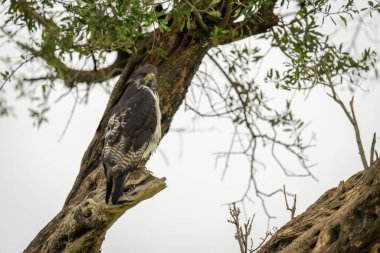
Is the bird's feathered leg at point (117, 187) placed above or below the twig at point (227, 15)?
below

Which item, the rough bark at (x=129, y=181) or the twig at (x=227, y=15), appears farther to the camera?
the twig at (x=227, y=15)

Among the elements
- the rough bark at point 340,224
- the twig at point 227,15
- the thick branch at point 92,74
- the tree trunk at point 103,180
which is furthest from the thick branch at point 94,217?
the thick branch at point 92,74

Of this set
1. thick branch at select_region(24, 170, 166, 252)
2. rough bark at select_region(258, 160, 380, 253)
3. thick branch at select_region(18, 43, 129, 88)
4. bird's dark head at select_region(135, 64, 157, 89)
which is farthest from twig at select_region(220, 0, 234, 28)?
rough bark at select_region(258, 160, 380, 253)

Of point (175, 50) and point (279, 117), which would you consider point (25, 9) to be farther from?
point (279, 117)

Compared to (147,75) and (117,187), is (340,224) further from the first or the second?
(147,75)

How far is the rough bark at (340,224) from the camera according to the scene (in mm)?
3568

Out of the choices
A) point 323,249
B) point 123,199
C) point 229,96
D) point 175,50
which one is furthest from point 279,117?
point 323,249

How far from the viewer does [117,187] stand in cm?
505

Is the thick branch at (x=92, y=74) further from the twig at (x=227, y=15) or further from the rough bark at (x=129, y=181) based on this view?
the twig at (x=227, y=15)

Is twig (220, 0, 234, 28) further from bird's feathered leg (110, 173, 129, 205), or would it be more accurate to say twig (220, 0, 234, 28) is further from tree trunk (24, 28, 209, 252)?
bird's feathered leg (110, 173, 129, 205)

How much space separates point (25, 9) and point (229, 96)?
2.83 m

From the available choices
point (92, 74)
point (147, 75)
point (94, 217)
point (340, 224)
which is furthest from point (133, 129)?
point (340, 224)

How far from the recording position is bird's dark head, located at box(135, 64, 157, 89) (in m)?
6.53

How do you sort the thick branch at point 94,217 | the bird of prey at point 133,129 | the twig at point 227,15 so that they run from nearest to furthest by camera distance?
the thick branch at point 94,217 → the bird of prey at point 133,129 → the twig at point 227,15
